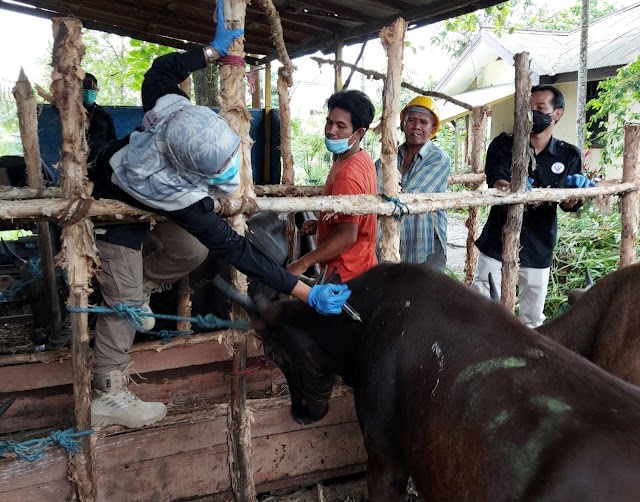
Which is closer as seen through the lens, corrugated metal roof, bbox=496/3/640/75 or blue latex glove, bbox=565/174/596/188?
blue latex glove, bbox=565/174/596/188

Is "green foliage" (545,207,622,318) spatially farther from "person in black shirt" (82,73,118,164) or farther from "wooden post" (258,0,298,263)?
"person in black shirt" (82,73,118,164)

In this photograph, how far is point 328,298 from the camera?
2439mm

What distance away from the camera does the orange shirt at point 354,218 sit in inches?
127

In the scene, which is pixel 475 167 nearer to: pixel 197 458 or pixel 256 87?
pixel 256 87

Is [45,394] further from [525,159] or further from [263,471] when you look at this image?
[525,159]

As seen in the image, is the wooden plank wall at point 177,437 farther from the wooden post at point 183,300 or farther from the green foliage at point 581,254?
the green foliage at point 581,254

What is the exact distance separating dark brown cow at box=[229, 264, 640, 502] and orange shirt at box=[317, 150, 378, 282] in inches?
28.1

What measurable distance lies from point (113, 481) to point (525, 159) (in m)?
3.44

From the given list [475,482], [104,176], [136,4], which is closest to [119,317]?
[104,176]

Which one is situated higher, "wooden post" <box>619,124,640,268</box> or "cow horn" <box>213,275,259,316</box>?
"wooden post" <box>619,124,640,268</box>

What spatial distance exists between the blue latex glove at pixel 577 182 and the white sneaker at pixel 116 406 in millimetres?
3687

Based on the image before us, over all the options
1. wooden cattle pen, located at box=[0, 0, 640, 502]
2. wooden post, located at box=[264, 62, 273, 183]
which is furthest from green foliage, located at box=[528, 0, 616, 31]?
wooden cattle pen, located at box=[0, 0, 640, 502]

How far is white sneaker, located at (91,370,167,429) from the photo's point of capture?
8.99 feet

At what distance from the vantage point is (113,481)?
277 cm
